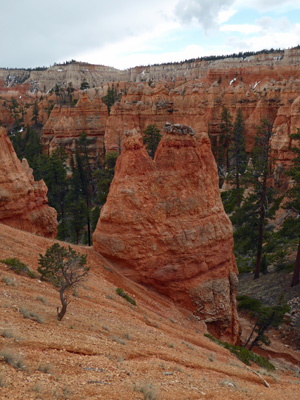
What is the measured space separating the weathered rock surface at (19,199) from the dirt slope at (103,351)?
18.7ft

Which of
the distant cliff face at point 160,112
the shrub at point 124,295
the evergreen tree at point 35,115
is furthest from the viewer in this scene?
the evergreen tree at point 35,115

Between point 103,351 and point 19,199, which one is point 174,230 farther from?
point 19,199

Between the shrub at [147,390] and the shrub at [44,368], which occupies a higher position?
the shrub at [44,368]

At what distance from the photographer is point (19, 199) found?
19922 millimetres

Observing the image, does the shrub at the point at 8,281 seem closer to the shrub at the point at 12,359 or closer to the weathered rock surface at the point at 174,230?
the shrub at the point at 12,359

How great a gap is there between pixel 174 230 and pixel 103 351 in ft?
28.0

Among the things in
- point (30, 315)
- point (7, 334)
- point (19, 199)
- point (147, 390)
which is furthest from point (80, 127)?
point (147, 390)

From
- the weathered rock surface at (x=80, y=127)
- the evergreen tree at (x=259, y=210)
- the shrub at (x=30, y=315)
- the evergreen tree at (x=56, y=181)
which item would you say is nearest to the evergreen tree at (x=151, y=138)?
the evergreen tree at (x=56, y=181)

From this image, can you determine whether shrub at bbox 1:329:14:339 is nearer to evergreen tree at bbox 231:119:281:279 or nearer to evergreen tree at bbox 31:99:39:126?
evergreen tree at bbox 231:119:281:279

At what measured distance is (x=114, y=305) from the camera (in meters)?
11.8

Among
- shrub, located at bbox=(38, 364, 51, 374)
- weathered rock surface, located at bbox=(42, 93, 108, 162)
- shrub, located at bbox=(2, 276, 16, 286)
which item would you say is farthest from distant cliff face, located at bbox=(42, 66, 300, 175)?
shrub, located at bbox=(38, 364, 51, 374)

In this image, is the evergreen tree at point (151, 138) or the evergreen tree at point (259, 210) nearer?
the evergreen tree at point (259, 210)

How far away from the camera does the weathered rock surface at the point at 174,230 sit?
50.6 feet

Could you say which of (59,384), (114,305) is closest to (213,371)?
(114,305)
